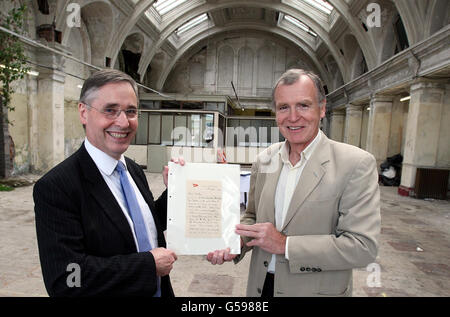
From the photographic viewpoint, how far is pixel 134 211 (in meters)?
1.59

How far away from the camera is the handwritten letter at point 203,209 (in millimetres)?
1631

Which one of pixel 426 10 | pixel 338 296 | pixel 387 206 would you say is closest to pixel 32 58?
pixel 338 296

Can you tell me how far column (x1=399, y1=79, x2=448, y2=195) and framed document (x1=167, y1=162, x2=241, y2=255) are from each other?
1118 cm

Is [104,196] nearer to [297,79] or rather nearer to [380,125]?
[297,79]

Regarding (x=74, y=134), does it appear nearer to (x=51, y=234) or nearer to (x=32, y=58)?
(x=32, y=58)

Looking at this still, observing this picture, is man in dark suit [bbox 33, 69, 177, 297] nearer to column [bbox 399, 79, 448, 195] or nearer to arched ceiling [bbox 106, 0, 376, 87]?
column [bbox 399, 79, 448, 195]

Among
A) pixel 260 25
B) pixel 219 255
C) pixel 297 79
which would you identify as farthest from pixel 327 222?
pixel 260 25

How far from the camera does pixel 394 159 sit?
13.6 metres

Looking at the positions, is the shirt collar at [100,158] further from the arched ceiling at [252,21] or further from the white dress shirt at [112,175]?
the arched ceiling at [252,21]

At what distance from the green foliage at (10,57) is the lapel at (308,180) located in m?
10.9

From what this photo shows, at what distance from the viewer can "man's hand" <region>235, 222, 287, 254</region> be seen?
1530 mm

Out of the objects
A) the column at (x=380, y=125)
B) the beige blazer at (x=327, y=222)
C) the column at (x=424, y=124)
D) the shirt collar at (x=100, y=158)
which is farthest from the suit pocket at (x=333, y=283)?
the column at (x=380, y=125)

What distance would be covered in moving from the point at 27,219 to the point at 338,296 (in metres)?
7.19

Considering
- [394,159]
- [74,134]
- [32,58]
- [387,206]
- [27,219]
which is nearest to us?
[27,219]
